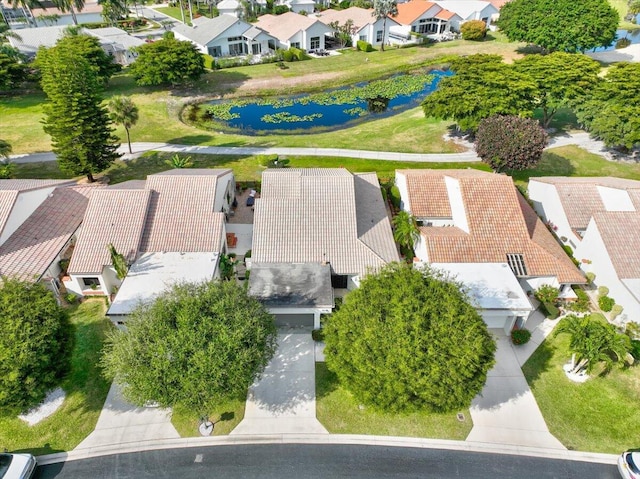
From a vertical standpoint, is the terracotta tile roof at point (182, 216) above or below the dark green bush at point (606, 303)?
above

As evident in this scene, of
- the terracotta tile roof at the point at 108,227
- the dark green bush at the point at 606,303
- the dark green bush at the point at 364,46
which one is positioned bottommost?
the dark green bush at the point at 606,303

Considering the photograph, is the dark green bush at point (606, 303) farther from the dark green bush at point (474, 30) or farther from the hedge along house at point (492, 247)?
the dark green bush at point (474, 30)

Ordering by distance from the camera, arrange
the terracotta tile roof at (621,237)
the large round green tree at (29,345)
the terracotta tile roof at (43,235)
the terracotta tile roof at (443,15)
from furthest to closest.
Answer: the terracotta tile roof at (443,15)
the terracotta tile roof at (43,235)
the terracotta tile roof at (621,237)
the large round green tree at (29,345)

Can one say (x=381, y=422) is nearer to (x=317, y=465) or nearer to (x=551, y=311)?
(x=317, y=465)

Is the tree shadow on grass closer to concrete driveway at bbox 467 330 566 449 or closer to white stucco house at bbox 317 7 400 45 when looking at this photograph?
concrete driveway at bbox 467 330 566 449

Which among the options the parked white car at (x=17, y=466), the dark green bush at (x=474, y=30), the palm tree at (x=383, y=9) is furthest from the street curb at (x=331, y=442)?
the dark green bush at (x=474, y=30)
